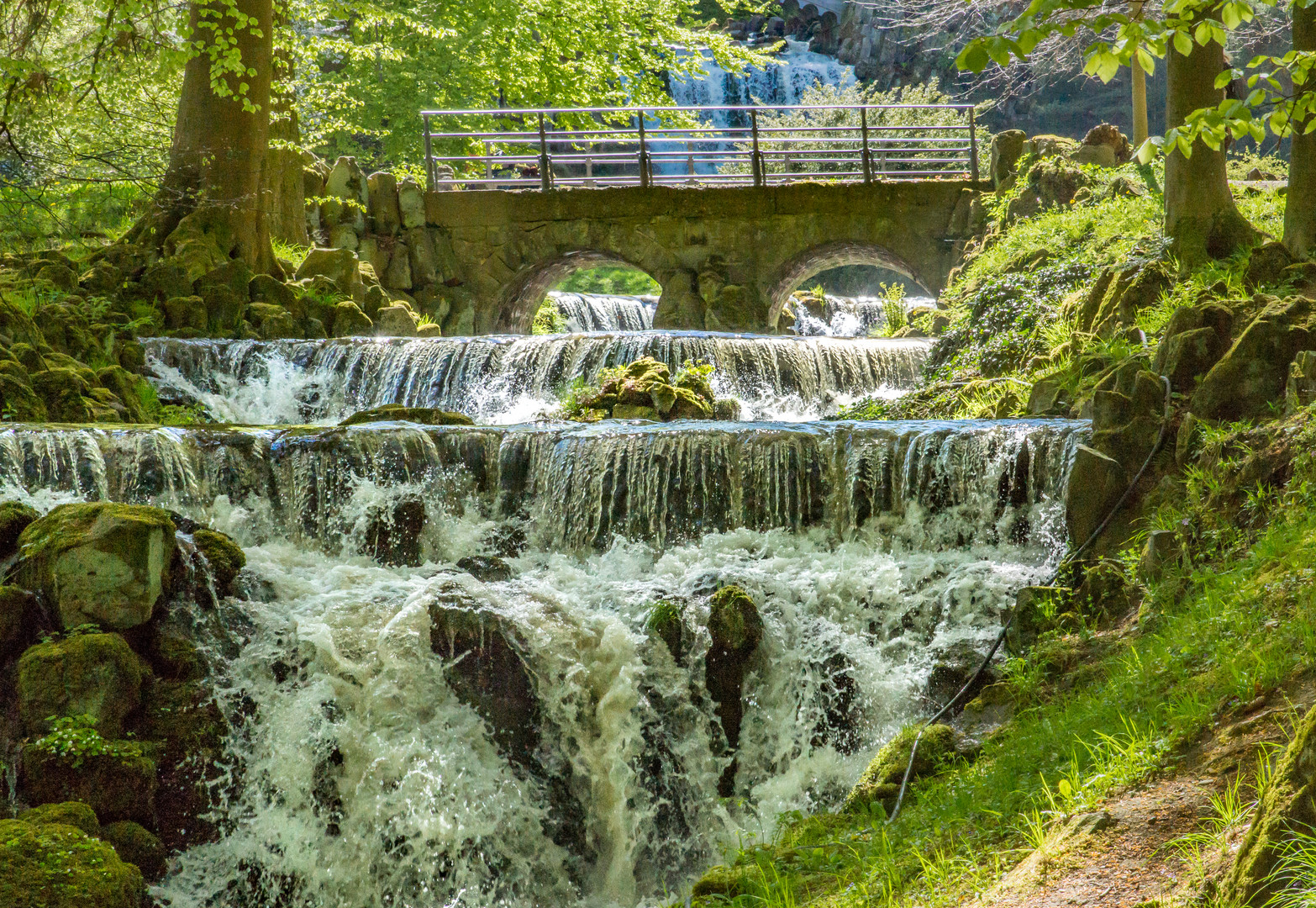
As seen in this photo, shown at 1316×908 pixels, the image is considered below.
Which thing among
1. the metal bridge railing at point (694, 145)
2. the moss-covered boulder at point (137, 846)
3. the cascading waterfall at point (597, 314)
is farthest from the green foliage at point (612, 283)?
the moss-covered boulder at point (137, 846)

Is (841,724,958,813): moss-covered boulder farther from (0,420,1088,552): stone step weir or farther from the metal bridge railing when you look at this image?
the metal bridge railing

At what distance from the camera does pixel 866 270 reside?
31750 millimetres

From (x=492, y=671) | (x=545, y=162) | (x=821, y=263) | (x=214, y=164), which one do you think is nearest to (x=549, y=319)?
(x=545, y=162)

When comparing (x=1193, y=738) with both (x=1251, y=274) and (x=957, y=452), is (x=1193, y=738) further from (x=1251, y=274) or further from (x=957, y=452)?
(x=1251, y=274)

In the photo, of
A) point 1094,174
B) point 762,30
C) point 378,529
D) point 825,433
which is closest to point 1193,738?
point 825,433

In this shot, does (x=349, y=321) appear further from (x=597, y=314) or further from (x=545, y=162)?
(x=597, y=314)

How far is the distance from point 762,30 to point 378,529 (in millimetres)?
33315

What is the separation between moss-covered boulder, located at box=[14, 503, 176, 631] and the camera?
559 centimetres

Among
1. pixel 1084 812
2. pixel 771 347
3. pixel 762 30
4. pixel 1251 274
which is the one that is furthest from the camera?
pixel 762 30

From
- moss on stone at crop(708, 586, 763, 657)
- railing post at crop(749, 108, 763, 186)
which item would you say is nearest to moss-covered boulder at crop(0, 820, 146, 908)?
moss on stone at crop(708, 586, 763, 657)

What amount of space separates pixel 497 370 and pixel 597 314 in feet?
31.3

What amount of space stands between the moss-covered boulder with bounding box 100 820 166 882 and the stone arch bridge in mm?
13471

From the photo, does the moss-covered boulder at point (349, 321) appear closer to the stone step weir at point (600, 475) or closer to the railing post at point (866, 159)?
the stone step weir at point (600, 475)

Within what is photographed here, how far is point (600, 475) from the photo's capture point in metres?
7.98
